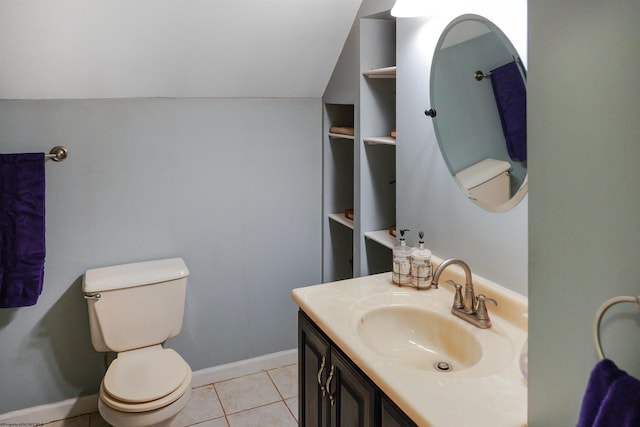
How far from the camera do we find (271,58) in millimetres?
2582

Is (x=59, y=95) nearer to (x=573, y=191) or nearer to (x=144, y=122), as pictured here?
(x=144, y=122)

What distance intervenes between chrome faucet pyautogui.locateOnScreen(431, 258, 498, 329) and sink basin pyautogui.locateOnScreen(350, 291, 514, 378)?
0.8 inches

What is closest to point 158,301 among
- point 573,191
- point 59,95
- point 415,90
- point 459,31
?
point 59,95

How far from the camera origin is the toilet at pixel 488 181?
1.61 m

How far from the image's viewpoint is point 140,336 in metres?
2.47

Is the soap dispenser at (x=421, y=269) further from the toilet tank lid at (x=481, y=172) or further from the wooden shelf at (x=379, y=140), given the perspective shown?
the wooden shelf at (x=379, y=140)

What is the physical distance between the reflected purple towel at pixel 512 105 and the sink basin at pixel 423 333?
1.76 ft

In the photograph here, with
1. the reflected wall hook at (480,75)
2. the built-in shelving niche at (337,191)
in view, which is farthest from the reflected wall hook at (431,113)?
the built-in shelving niche at (337,191)

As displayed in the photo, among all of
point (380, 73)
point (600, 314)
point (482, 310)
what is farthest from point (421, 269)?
point (600, 314)

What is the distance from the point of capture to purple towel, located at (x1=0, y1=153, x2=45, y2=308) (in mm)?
2275

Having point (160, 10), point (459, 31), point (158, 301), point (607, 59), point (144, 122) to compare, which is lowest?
point (158, 301)

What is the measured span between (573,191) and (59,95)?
2253 mm

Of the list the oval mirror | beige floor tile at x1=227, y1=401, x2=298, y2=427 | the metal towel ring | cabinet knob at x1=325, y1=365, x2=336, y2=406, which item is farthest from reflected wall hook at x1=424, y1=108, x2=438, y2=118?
beige floor tile at x1=227, y1=401, x2=298, y2=427

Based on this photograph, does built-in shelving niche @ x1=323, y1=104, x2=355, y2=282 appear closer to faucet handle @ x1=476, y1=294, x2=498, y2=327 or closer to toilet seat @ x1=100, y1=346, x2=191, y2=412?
toilet seat @ x1=100, y1=346, x2=191, y2=412
